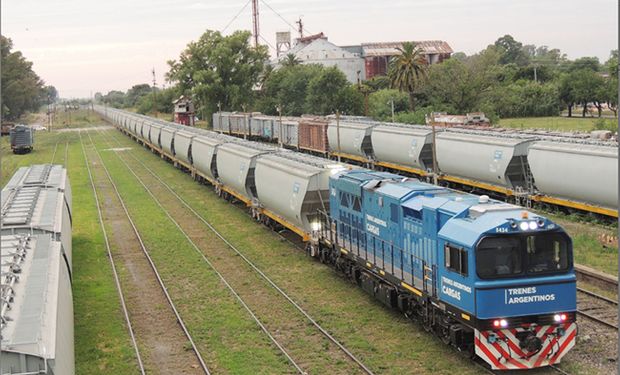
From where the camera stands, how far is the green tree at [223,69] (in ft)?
342

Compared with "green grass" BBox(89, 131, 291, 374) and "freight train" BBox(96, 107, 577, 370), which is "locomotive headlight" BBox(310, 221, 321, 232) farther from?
"green grass" BBox(89, 131, 291, 374)

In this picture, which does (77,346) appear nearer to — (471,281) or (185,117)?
(471,281)

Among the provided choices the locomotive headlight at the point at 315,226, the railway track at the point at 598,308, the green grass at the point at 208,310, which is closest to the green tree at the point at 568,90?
the green grass at the point at 208,310

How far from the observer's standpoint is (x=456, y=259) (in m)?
15.3

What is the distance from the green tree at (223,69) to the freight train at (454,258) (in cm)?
7973

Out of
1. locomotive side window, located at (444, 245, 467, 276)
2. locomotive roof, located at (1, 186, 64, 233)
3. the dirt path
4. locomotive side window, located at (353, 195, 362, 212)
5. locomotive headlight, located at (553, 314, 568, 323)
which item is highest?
locomotive roof, located at (1, 186, 64, 233)

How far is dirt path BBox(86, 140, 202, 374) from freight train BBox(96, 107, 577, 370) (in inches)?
231

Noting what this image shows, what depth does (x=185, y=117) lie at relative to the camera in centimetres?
12200

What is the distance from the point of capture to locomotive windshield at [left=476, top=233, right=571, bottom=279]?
14.5 metres

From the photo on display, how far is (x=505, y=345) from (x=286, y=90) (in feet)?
286

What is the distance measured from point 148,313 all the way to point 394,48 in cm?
13085

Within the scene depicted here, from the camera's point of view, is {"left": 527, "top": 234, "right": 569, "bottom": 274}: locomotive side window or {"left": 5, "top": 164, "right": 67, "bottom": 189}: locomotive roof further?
{"left": 5, "top": 164, "right": 67, "bottom": 189}: locomotive roof

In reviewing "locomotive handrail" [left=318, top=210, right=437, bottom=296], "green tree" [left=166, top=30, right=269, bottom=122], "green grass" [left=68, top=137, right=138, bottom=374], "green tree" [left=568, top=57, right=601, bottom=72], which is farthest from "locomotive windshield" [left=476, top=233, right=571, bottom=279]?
"green tree" [left=568, top=57, right=601, bottom=72]

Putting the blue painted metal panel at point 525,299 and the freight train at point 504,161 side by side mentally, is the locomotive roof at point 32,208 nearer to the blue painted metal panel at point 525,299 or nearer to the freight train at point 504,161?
the blue painted metal panel at point 525,299
